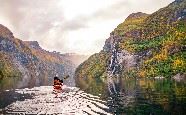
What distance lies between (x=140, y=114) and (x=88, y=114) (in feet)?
32.6

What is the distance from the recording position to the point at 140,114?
64.6 meters

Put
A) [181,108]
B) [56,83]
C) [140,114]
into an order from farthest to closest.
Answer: [56,83] → [181,108] → [140,114]

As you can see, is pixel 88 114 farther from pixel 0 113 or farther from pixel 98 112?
pixel 0 113

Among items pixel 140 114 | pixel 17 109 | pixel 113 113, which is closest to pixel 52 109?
pixel 17 109

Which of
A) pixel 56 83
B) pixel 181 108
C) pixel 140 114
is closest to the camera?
pixel 140 114

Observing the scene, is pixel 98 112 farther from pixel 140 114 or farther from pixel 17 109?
pixel 17 109

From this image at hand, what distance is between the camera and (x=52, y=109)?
72750 mm

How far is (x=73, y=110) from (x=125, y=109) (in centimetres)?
1101

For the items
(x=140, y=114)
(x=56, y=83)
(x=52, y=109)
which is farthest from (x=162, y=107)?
(x=56, y=83)

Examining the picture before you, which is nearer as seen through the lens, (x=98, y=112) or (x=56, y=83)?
(x=98, y=112)

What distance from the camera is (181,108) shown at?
6944cm

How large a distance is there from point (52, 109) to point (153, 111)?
21180mm

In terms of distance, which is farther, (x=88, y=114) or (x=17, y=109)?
(x=17, y=109)

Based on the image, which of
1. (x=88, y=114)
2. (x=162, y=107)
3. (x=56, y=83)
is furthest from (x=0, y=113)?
(x=56, y=83)
